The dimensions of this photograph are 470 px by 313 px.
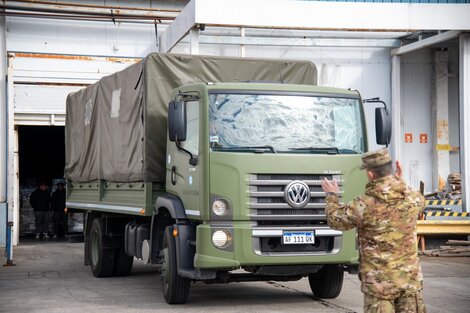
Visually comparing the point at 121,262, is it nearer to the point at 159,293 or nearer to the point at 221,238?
the point at 159,293

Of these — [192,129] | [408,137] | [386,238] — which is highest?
[408,137]

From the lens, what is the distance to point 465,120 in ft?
62.5

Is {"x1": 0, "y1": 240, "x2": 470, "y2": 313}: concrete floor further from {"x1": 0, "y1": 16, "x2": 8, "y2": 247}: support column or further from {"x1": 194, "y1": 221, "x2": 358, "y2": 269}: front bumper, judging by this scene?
{"x1": 0, "y1": 16, "x2": 8, "y2": 247}: support column

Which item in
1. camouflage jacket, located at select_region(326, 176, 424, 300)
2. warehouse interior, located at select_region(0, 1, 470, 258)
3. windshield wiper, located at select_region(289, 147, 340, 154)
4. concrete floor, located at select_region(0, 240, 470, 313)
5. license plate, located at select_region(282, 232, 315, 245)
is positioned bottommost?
concrete floor, located at select_region(0, 240, 470, 313)

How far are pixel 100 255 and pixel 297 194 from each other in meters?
5.15

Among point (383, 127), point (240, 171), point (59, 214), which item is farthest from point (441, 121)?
point (240, 171)

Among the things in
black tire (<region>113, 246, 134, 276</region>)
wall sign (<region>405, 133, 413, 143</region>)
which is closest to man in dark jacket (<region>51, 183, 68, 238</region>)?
wall sign (<region>405, 133, 413, 143</region>)

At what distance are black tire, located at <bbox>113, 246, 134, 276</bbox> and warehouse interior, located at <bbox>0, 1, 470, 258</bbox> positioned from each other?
7.69m

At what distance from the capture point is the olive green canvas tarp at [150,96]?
11.6 metres

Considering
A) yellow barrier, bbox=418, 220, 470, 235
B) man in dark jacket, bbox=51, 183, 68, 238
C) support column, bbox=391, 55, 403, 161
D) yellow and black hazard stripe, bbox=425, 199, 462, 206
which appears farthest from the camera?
man in dark jacket, bbox=51, 183, 68, 238

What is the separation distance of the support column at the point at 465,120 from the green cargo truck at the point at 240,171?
8.57 m

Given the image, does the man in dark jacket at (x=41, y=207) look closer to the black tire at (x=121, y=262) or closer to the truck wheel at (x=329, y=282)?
the black tire at (x=121, y=262)

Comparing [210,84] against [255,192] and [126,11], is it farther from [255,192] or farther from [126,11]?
[126,11]

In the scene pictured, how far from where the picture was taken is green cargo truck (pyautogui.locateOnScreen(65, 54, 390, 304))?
9930 mm
